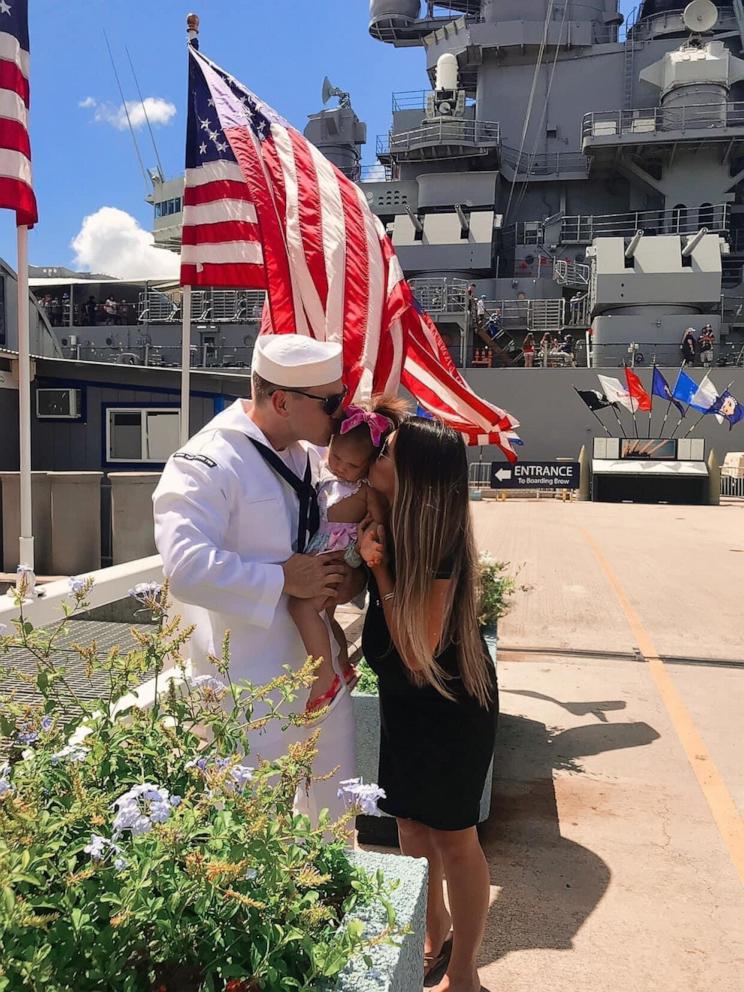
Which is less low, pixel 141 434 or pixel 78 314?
pixel 78 314

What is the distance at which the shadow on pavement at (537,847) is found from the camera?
9.91 feet

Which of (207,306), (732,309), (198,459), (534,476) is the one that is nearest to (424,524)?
(198,459)

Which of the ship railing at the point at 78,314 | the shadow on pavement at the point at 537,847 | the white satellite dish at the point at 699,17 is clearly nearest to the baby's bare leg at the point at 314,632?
the shadow on pavement at the point at 537,847

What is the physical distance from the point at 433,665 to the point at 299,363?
924 mm

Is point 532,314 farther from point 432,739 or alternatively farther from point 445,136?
point 432,739

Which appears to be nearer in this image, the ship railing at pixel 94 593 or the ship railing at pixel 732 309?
the ship railing at pixel 94 593

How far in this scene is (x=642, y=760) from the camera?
4.67 meters

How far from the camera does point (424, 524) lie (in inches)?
85.7

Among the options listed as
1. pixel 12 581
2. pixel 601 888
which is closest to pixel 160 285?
pixel 12 581

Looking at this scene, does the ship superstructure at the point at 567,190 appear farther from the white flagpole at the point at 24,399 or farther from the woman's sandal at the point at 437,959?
the woman's sandal at the point at 437,959

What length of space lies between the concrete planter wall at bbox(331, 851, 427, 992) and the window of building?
11.2m

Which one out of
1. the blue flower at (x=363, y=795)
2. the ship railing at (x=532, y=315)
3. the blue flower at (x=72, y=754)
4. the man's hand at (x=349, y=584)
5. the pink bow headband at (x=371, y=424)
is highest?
the ship railing at (x=532, y=315)

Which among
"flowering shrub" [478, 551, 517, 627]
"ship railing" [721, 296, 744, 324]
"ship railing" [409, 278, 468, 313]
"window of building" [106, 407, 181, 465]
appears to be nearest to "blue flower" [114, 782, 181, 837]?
Answer: "flowering shrub" [478, 551, 517, 627]

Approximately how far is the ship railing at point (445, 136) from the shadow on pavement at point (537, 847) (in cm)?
3507
